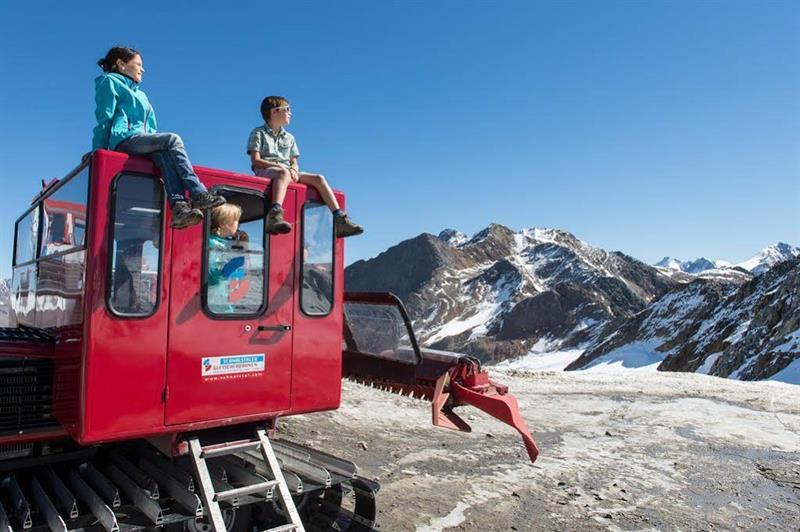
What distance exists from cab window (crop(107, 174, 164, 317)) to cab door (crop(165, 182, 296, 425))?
153 millimetres

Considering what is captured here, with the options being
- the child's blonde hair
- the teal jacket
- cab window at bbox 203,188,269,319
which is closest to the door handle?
cab window at bbox 203,188,269,319

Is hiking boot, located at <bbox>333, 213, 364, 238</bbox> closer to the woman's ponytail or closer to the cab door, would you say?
the cab door

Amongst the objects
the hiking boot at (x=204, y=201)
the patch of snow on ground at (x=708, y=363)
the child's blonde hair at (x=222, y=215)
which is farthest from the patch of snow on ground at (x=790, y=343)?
the hiking boot at (x=204, y=201)

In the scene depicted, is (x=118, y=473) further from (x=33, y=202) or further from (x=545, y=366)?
(x=545, y=366)

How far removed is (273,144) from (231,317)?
1.71 m

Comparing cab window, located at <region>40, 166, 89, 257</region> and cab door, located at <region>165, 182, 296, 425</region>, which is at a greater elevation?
cab window, located at <region>40, 166, 89, 257</region>

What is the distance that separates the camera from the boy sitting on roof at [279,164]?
16.0ft

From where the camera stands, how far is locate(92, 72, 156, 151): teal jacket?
4453 mm

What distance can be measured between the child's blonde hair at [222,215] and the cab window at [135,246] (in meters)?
0.39

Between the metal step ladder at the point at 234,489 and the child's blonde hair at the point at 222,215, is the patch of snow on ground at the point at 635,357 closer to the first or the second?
the metal step ladder at the point at 234,489

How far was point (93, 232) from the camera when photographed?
13.5 ft

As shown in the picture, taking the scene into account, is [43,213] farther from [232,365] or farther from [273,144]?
[232,365]

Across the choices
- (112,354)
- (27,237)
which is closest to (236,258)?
(112,354)

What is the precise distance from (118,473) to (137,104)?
9.69 feet
